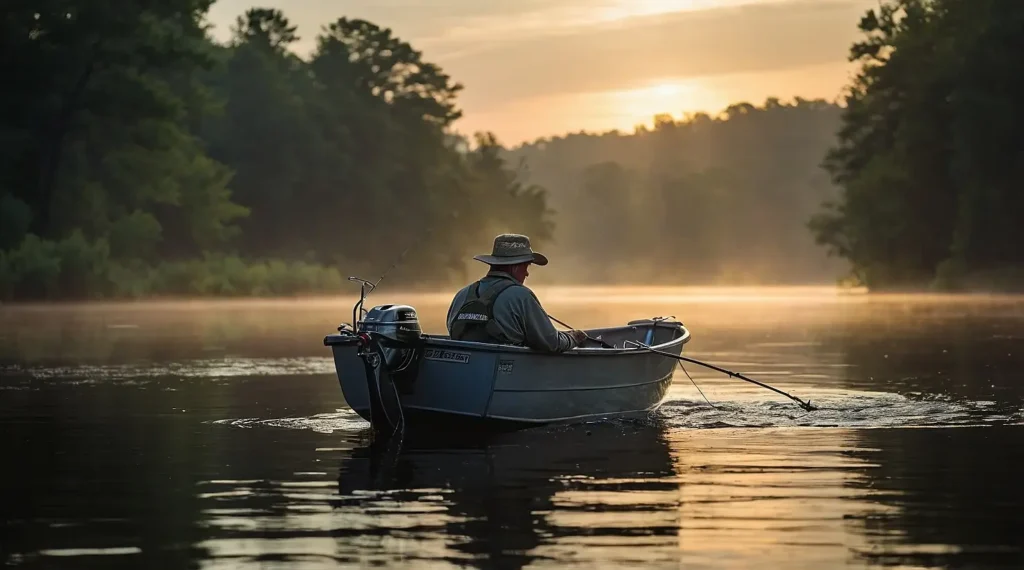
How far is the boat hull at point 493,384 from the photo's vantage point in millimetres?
14844

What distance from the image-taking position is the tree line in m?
61.4

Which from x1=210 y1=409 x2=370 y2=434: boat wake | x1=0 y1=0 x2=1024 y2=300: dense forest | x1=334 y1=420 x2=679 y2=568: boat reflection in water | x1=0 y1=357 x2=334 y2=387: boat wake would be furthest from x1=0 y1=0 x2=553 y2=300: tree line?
x1=334 y1=420 x2=679 y2=568: boat reflection in water

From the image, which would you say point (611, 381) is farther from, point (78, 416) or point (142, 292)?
point (142, 292)

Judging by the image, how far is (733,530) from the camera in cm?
931

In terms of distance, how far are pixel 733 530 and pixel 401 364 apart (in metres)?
5.84

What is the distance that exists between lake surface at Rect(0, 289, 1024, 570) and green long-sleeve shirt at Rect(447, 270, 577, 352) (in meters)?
0.85

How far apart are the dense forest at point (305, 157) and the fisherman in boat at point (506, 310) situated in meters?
44.4

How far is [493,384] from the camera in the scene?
588 inches

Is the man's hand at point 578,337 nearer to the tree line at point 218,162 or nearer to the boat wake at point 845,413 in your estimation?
the boat wake at point 845,413

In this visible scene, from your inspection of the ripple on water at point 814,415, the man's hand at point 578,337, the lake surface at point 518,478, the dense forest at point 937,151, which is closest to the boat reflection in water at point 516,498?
the lake surface at point 518,478

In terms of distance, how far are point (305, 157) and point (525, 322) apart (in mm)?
80055

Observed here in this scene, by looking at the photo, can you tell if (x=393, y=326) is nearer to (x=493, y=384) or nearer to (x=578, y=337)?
(x=493, y=384)

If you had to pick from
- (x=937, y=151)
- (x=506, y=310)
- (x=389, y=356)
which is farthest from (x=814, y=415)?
(x=937, y=151)

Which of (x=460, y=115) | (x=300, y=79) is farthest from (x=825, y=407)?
(x=460, y=115)
